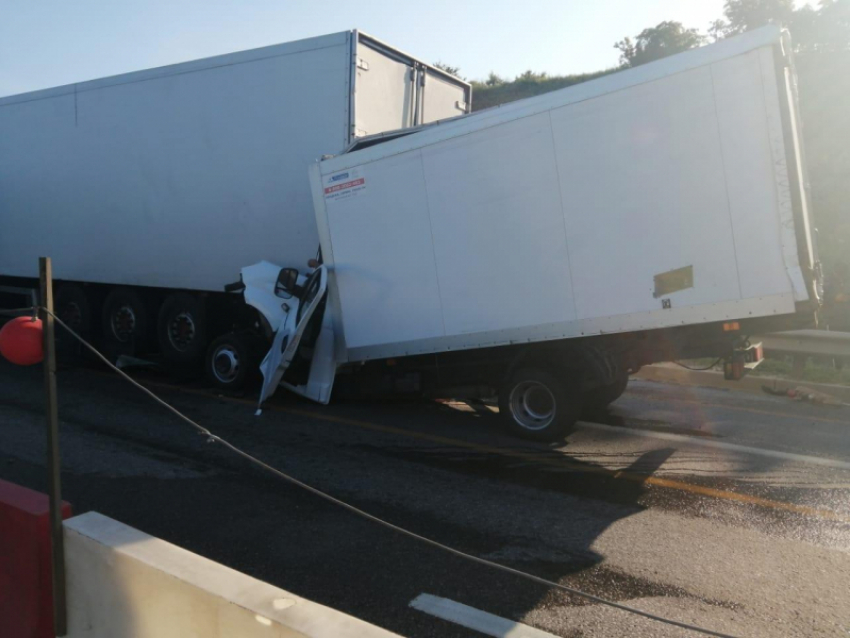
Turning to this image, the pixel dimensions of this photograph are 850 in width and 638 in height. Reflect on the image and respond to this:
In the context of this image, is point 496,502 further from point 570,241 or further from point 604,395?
point 604,395

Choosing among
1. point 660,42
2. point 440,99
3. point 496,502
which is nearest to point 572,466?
point 496,502

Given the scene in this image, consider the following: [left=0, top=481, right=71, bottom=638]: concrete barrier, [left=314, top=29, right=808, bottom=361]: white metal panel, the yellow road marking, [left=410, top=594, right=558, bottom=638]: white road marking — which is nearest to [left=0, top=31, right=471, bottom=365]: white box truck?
[left=314, top=29, right=808, bottom=361]: white metal panel

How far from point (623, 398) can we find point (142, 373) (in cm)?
693

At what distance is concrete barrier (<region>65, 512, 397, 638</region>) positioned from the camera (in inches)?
103

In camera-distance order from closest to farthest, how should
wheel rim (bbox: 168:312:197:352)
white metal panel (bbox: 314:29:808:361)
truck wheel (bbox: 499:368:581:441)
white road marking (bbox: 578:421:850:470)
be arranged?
white metal panel (bbox: 314:29:808:361), white road marking (bbox: 578:421:850:470), truck wheel (bbox: 499:368:581:441), wheel rim (bbox: 168:312:197:352)

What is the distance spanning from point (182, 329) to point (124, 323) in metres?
1.45

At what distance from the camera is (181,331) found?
11406 millimetres

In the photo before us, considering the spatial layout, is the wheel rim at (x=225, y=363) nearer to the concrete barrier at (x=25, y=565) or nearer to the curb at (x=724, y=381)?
the curb at (x=724, y=381)

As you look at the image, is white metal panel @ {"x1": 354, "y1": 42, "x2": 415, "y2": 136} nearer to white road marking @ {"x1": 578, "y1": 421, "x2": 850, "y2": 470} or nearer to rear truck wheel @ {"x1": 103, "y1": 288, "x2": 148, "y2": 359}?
white road marking @ {"x1": 578, "y1": 421, "x2": 850, "y2": 470}

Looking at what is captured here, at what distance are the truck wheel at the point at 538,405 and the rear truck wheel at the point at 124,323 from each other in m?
6.41

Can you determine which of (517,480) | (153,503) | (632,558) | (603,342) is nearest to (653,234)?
(603,342)

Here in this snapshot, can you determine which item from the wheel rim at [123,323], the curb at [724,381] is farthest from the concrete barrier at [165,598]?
the wheel rim at [123,323]

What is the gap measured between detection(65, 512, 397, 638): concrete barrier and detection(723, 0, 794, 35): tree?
96.2ft

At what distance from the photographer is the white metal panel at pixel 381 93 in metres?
9.39
